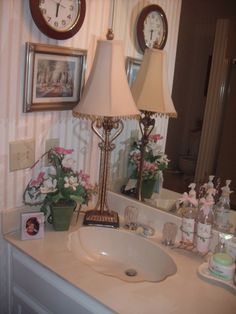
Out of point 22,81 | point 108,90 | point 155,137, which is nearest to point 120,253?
point 155,137

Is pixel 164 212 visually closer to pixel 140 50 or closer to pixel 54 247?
pixel 54 247

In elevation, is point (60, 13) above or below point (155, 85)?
above

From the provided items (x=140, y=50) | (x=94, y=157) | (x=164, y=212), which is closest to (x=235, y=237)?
(x=164, y=212)

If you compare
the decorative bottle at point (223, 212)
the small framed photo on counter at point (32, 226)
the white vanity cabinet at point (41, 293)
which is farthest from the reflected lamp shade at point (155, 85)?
the white vanity cabinet at point (41, 293)

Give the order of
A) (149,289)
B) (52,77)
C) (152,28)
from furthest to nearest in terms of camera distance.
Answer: (152,28)
(52,77)
(149,289)

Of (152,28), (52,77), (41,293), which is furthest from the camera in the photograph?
(152,28)

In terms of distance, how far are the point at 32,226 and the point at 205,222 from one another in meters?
0.67

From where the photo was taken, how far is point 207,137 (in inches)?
52.7

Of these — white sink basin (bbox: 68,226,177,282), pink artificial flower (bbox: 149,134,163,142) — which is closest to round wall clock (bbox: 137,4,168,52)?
pink artificial flower (bbox: 149,134,163,142)

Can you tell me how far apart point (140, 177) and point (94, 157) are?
28 centimetres

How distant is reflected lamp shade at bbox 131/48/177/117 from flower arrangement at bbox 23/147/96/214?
0.39 metres

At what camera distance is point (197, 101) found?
1.35 m

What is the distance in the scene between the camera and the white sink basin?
54.1 inches

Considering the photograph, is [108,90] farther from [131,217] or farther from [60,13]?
[131,217]
